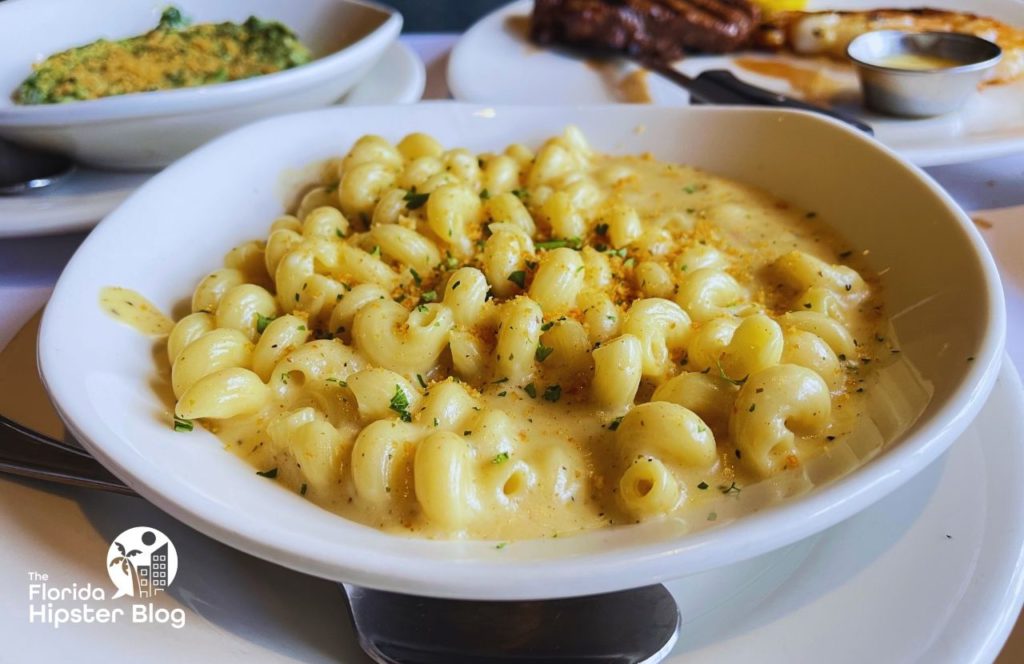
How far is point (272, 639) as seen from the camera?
1115 mm

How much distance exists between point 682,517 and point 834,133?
1062 mm

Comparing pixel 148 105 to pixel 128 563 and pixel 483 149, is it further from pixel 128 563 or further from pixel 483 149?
pixel 128 563

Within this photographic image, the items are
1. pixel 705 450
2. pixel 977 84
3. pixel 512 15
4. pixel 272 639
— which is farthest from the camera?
pixel 512 15

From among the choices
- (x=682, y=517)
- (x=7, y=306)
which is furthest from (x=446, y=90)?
(x=682, y=517)

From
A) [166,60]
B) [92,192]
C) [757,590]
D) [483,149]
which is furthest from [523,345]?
[166,60]

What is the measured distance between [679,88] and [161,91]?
1569 mm

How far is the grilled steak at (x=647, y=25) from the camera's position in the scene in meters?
3.11

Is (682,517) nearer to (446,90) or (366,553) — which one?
(366,553)

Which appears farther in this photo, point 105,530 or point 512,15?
point 512,15

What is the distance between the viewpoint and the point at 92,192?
227 cm

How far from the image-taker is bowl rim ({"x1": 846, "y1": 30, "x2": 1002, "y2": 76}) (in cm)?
254

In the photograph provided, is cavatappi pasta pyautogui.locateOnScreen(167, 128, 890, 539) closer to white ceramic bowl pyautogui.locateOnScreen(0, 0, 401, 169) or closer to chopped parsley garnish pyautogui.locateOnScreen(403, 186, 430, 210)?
chopped parsley garnish pyautogui.locateOnScreen(403, 186, 430, 210)

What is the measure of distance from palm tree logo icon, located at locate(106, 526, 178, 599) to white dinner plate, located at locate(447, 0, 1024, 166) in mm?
1668

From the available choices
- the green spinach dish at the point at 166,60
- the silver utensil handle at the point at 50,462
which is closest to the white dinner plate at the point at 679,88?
the green spinach dish at the point at 166,60
